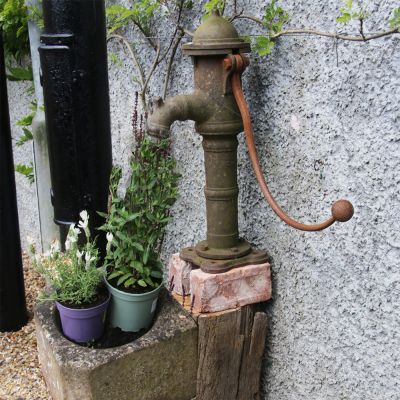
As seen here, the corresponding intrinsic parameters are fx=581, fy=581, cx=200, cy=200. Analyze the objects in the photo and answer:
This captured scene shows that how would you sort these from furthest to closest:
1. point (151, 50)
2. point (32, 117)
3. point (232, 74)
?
point (32, 117), point (151, 50), point (232, 74)

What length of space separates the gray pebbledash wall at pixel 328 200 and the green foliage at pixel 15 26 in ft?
6.21

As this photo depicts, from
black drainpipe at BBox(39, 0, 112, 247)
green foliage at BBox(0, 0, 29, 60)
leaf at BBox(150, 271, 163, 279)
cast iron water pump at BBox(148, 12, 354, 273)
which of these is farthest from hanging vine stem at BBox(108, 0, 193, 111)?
leaf at BBox(150, 271, 163, 279)

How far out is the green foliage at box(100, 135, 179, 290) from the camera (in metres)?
2.09

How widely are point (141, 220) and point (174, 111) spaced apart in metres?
0.45

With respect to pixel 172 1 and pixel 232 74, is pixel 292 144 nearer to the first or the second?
pixel 232 74

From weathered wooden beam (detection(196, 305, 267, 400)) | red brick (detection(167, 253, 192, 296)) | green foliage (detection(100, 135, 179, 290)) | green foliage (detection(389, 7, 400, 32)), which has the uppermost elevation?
green foliage (detection(389, 7, 400, 32))

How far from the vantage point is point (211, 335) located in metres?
2.06

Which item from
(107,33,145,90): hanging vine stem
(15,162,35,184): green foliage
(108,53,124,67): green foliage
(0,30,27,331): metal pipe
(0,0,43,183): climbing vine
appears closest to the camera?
(107,33,145,90): hanging vine stem

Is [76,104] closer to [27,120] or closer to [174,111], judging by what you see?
[174,111]

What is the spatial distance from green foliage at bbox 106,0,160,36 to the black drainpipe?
243 millimetres

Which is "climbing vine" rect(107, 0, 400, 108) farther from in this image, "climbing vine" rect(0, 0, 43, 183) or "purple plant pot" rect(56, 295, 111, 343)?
"purple plant pot" rect(56, 295, 111, 343)

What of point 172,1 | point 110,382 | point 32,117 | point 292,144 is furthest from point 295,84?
point 32,117

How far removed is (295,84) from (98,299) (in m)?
1.05

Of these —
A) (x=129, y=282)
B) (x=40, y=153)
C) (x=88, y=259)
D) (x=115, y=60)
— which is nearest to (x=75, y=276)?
(x=88, y=259)
